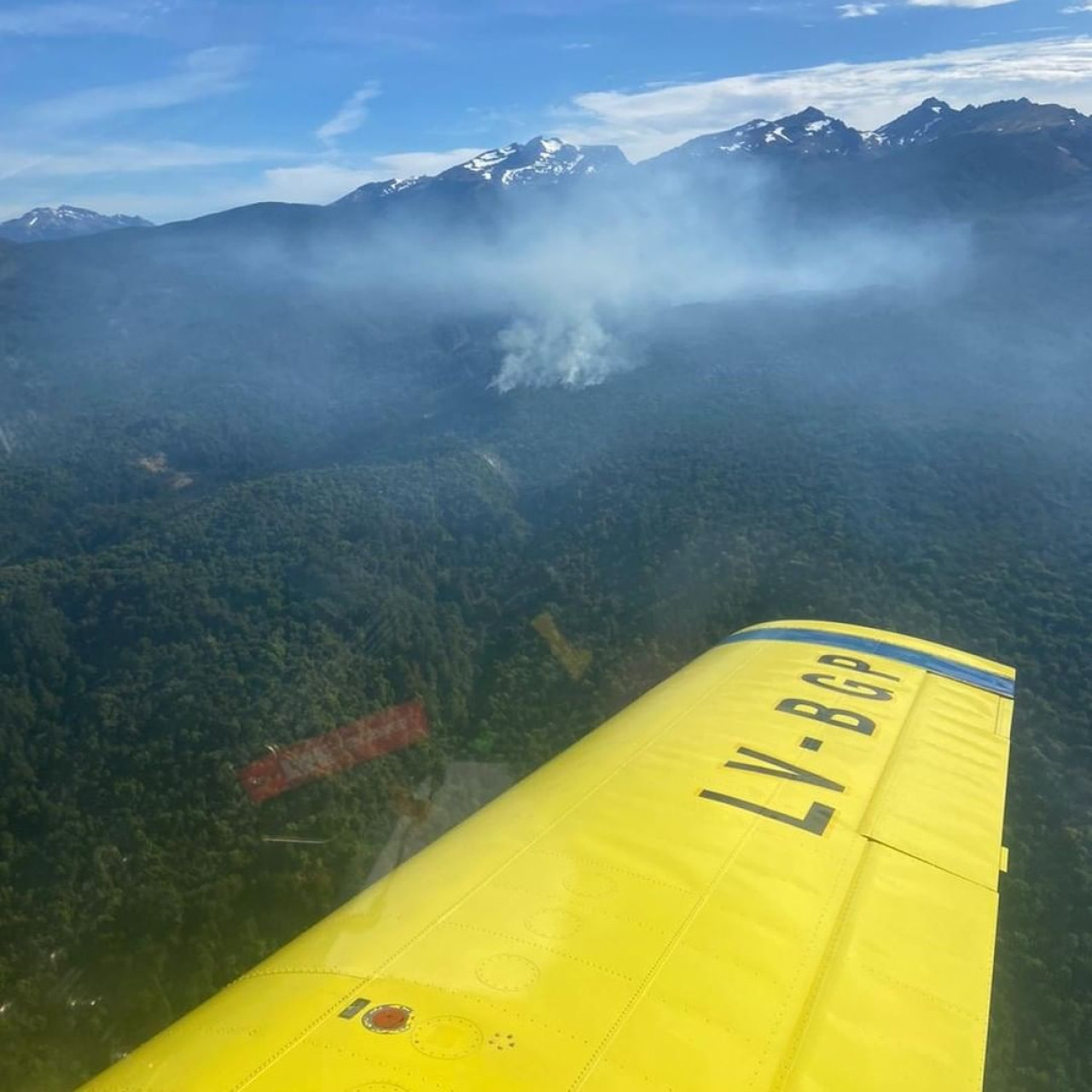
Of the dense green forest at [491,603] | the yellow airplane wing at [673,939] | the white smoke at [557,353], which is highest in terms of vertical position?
the white smoke at [557,353]

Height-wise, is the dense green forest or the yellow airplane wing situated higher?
the yellow airplane wing

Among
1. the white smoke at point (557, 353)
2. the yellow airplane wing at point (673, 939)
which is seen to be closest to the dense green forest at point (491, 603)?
the white smoke at point (557, 353)

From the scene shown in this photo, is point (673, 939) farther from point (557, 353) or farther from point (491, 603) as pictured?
point (557, 353)

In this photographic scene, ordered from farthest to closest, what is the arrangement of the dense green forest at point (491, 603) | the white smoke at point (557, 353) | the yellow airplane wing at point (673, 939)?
the white smoke at point (557, 353) → the dense green forest at point (491, 603) → the yellow airplane wing at point (673, 939)

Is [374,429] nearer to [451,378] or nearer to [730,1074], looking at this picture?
[451,378]

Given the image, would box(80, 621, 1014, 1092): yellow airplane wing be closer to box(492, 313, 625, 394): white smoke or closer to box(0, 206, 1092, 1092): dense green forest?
box(0, 206, 1092, 1092): dense green forest

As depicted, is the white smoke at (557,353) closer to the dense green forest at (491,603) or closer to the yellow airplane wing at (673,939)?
the dense green forest at (491,603)

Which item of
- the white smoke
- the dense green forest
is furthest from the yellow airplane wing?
the white smoke
